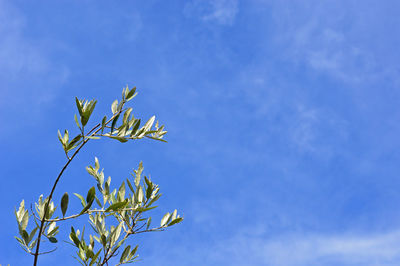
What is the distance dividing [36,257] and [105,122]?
139cm

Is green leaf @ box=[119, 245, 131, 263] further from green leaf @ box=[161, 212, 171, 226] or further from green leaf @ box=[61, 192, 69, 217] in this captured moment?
green leaf @ box=[61, 192, 69, 217]

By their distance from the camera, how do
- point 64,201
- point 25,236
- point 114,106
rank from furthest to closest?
point 114,106 → point 25,236 → point 64,201

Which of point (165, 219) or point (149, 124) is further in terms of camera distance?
point (165, 219)

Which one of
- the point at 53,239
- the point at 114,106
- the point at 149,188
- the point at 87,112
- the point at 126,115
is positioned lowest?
the point at 53,239

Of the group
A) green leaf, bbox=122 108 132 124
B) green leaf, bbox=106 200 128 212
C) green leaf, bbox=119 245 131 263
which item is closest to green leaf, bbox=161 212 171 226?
green leaf, bbox=119 245 131 263

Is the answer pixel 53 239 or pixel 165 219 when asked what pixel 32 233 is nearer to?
pixel 53 239

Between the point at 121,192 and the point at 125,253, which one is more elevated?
the point at 121,192

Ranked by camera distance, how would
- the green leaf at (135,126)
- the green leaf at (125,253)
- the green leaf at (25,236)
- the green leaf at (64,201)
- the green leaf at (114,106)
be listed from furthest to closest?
1. the green leaf at (125,253)
2. the green leaf at (114,106)
3. the green leaf at (135,126)
4. the green leaf at (25,236)
5. the green leaf at (64,201)

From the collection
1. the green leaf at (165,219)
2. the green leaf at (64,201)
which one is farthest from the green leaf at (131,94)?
the green leaf at (165,219)

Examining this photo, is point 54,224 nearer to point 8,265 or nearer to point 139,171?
point 8,265

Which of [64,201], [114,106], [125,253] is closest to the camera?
[64,201]

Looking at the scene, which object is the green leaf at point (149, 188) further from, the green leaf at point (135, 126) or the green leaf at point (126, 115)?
the green leaf at point (126, 115)

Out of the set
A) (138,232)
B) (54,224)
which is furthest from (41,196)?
(138,232)

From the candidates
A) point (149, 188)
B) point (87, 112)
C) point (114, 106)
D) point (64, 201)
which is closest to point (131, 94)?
point (114, 106)
